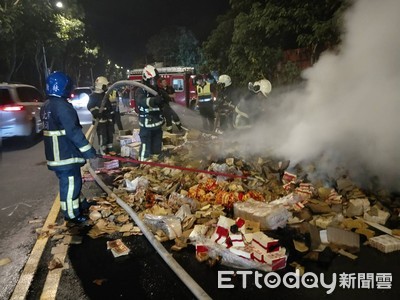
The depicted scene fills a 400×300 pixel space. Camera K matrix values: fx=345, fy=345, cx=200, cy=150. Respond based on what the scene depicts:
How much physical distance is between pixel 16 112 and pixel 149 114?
5.04 m

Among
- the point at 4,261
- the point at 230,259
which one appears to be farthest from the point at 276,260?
the point at 4,261

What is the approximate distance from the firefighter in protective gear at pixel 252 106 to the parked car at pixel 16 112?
642 cm

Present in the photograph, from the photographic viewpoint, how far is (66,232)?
14.3ft

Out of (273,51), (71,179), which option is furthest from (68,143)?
(273,51)

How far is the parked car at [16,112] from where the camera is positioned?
9562mm

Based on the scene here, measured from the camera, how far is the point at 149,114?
6.93 m

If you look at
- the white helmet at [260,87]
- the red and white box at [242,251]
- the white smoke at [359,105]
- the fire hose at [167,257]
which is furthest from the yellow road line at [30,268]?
the white helmet at [260,87]

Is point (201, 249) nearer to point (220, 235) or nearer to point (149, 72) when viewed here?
point (220, 235)

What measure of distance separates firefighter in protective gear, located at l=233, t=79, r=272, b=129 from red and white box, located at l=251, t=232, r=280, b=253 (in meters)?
4.00

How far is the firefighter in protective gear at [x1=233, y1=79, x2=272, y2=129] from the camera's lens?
7109 millimetres

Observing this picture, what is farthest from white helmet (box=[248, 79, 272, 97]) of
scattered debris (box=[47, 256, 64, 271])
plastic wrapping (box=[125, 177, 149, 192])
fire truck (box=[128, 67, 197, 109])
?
fire truck (box=[128, 67, 197, 109])

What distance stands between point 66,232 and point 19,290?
1218 mm

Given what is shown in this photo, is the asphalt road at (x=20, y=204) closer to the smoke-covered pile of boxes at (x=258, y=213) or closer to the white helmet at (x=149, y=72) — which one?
the smoke-covered pile of boxes at (x=258, y=213)

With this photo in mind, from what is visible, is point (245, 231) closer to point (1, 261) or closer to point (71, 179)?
point (71, 179)
